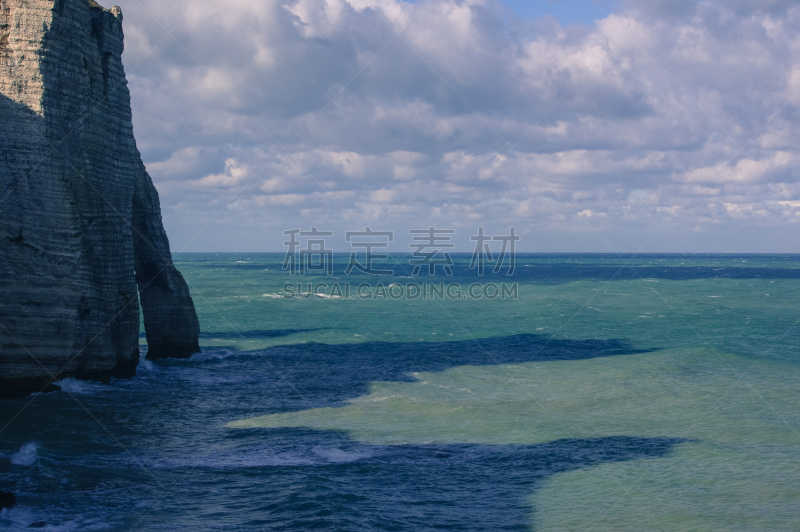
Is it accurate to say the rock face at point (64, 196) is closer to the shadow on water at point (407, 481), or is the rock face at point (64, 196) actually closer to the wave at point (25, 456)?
the wave at point (25, 456)

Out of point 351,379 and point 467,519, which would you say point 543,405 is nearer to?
point 351,379

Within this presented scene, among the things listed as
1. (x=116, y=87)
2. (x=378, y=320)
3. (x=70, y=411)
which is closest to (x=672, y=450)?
(x=70, y=411)

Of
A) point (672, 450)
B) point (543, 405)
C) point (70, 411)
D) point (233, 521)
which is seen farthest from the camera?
point (543, 405)

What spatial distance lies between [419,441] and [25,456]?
1014cm

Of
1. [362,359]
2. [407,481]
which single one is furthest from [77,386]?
[362,359]

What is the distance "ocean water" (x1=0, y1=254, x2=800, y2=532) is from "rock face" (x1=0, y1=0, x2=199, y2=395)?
1585 mm

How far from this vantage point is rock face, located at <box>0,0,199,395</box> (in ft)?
67.6

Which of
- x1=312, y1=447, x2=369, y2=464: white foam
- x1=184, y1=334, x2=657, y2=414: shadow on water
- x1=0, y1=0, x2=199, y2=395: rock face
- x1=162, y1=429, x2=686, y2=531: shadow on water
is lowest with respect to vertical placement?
x1=162, y1=429, x2=686, y2=531: shadow on water

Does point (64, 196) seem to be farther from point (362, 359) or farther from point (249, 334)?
point (249, 334)

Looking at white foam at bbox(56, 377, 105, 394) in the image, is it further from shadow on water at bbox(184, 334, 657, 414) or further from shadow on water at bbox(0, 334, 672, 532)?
shadow on water at bbox(184, 334, 657, 414)

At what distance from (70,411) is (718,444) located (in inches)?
777

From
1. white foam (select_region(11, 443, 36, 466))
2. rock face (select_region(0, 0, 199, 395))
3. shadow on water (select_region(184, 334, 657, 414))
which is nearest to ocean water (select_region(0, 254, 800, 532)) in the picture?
white foam (select_region(11, 443, 36, 466))

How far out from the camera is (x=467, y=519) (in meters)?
13.2

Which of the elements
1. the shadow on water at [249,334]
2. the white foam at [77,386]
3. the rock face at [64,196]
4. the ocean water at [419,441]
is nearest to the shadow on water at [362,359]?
the ocean water at [419,441]
